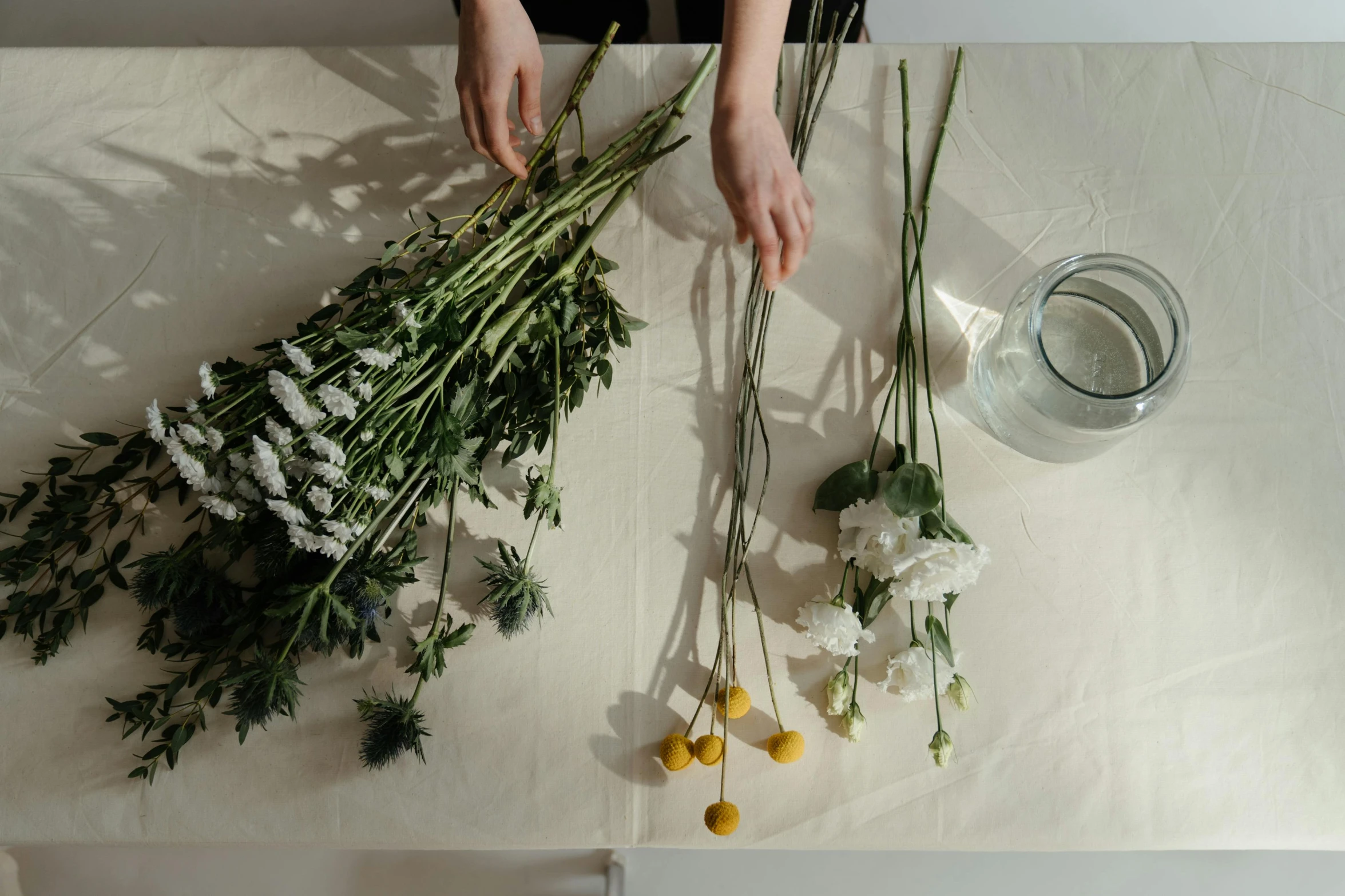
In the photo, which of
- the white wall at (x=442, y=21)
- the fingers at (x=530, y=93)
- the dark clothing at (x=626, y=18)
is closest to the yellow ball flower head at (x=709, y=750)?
the fingers at (x=530, y=93)

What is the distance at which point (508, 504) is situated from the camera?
0.71 meters

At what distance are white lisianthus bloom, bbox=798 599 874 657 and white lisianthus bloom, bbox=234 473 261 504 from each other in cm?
43

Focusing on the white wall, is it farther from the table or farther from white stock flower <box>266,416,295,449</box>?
white stock flower <box>266,416,295,449</box>

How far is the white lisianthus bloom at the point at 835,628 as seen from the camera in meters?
0.64

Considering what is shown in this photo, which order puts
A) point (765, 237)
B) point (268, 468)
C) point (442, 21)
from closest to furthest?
point (268, 468) → point (765, 237) → point (442, 21)

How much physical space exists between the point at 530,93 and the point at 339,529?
414 millimetres

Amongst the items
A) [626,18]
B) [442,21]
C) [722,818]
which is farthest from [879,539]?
[442,21]

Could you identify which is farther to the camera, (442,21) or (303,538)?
(442,21)

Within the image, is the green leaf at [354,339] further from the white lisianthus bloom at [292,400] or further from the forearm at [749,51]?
the forearm at [749,51]

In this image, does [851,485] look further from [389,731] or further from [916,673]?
[389,731]

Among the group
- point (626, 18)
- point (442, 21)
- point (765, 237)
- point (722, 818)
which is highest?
point (442, 21)

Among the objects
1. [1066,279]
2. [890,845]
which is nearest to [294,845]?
[890,845]

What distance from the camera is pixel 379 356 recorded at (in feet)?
1.73

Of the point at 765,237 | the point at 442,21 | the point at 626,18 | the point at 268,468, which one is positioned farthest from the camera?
the point at 442,21
